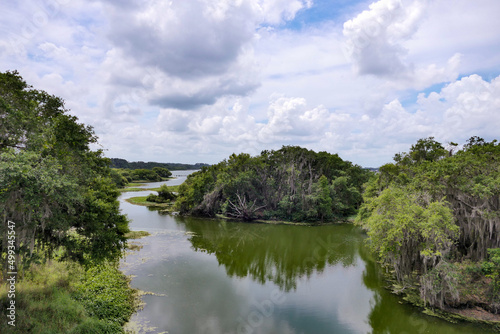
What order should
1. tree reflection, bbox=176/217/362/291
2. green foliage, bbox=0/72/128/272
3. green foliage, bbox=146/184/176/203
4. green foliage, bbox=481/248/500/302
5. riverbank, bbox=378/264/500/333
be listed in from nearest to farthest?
1. green foliage, bbox=0/72/128/272
2. green foliage, bbox=481/248/500/302
3. riverbank, bbox=378/264/500/333
4. tree reflection, bbox=176/217/362/291
5. green foliage, bbox=146/184/176/203

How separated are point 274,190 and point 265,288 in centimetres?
2782

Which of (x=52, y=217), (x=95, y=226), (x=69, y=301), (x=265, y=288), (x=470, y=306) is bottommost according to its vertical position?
(x=265, y=288)

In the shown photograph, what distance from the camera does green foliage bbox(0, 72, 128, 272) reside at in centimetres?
1038

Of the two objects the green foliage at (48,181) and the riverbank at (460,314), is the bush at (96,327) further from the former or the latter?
the riverbank at (460,314)

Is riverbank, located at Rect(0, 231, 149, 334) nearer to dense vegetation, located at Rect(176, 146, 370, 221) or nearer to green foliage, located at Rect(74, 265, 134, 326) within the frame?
green foliage, located at Rect(74, 265, 134, 326)

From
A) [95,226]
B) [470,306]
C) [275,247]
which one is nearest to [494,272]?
[470,306]

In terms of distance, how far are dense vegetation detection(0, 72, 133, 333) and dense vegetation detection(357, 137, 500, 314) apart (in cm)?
1545

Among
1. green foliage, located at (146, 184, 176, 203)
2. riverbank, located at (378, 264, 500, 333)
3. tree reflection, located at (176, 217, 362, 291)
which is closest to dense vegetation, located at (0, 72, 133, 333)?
tree reflection, located at (176, 217, 362, 291)

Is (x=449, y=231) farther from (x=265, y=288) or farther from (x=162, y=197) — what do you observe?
(x=162, y=197)

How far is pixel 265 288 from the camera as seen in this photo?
60.5 ft

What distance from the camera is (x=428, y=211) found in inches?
582

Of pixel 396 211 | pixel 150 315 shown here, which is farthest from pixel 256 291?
pixel 396 211

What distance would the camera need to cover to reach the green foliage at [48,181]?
34.1ft

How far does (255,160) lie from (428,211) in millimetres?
33547
